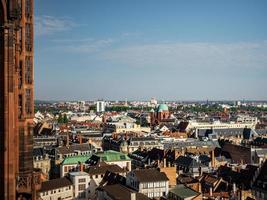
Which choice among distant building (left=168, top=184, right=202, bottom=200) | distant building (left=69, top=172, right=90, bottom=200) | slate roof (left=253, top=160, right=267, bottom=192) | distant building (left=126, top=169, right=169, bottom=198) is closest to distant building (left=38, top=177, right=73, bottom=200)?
distant building (left=69, top=172, right=90, bottom=200)

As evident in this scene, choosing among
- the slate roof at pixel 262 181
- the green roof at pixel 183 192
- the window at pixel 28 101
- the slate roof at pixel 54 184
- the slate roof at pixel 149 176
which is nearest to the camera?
the window at pixel 28 101

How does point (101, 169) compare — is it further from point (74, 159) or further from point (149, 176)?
point (149, 176)

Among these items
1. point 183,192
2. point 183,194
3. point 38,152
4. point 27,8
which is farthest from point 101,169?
point 27,8

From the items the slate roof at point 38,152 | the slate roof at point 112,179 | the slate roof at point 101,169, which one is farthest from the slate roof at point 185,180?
the slate roof at point 38,152

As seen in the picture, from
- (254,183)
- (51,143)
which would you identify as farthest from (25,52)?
(51,143)

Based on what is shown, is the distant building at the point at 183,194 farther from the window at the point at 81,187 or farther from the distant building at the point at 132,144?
the distant building at the point at 132,144

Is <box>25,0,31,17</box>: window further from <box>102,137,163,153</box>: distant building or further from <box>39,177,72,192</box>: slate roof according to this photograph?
<box>102,137,163,153</box>: distant building
